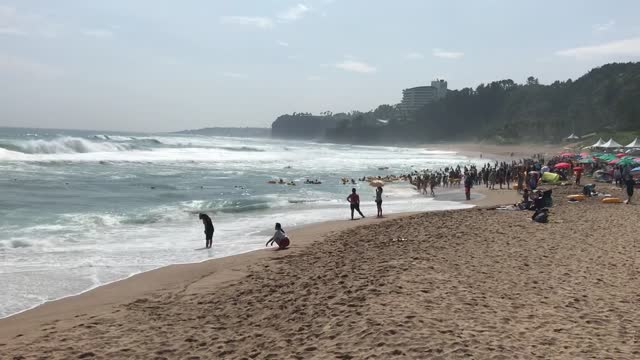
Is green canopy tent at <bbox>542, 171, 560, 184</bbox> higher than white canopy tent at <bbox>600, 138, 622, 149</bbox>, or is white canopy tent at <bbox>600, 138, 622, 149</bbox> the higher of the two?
white canopy tent at <bbox>600, 138, 622, 149</bbox>

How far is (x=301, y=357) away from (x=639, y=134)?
319ft

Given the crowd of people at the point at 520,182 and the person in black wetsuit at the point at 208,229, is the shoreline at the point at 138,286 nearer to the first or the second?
the person in black wetsuit at the point at 208,229

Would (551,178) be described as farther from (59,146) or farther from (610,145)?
(59,146)

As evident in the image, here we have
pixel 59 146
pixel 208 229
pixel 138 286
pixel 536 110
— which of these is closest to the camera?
pixel 138 286

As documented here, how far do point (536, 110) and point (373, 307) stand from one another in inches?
6451

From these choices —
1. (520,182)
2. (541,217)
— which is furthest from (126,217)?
(520,182)

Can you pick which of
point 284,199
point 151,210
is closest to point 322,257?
point 151,210

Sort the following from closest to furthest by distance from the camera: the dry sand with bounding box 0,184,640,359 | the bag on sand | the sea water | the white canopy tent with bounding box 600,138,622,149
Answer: the dry sand with bounding box 0,184,640,359
the sea water
the bag on sand
the white canopy tent with bounding box 600,138,622,149

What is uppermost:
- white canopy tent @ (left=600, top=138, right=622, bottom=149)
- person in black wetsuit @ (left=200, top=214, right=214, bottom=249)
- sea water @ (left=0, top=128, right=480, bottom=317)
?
white canopy tent @ (left=600, top=138, right=622, bottom=149)

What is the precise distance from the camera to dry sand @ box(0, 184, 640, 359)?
20.5ft

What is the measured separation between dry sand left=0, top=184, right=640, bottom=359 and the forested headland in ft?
335

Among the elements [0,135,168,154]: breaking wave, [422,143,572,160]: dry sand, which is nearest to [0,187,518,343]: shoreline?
[0,135,168,154]: breaking wave

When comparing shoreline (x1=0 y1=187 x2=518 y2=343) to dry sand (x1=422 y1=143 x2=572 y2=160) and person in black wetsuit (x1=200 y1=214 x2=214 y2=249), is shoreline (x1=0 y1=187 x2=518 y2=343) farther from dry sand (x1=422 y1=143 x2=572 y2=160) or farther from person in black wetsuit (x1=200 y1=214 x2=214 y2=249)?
dry sand (x1=422 y1=143 x2=572 y2=160)

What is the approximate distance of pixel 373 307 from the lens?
7.36m
